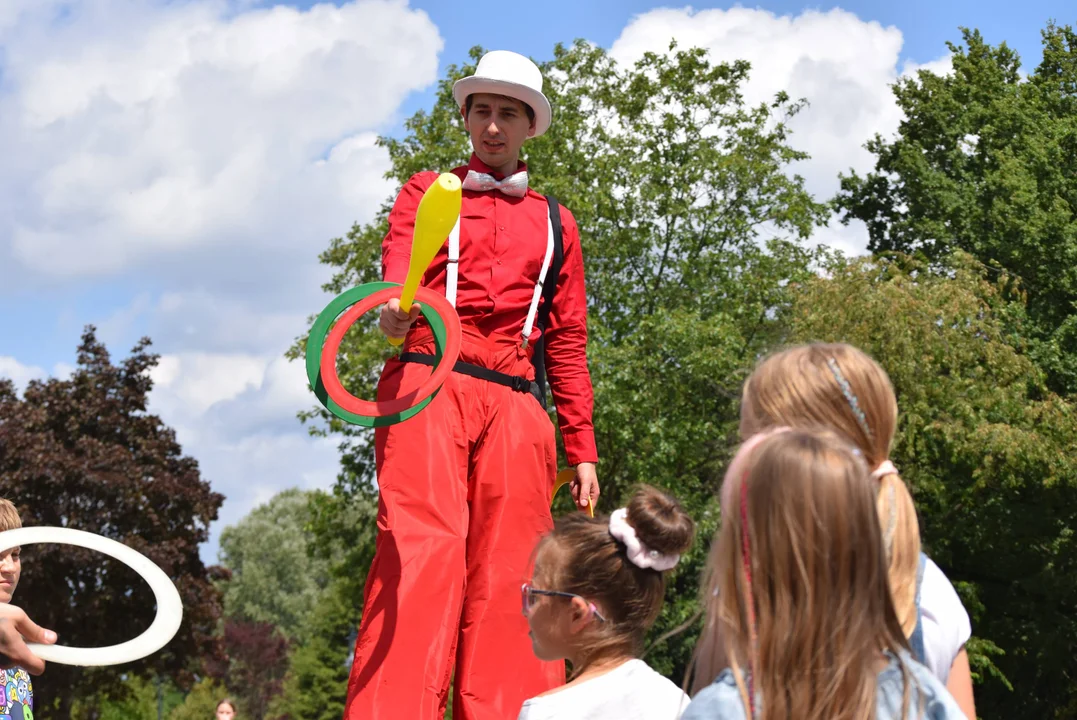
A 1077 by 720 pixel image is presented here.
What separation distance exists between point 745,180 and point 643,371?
15.1 ft

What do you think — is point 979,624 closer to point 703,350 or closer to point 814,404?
point 703,350

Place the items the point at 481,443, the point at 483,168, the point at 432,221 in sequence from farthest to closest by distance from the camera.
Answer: the point at 483,168 < the point at 481,443 < the point at 432,221

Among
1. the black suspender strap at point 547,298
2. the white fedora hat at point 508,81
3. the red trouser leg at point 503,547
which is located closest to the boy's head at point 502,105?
the white fedora hat at point 508,81

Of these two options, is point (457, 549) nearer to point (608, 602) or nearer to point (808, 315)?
point (608, 602)

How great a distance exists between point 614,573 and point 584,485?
1.54 metres

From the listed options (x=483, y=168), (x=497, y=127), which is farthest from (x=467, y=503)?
(x=497, y=127)

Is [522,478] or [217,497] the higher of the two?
[217,497]

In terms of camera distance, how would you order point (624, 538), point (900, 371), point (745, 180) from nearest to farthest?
point (624, 538), point (900, 371), point (745, 180)

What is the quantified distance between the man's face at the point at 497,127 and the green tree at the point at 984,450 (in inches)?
474

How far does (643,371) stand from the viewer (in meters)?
20.5

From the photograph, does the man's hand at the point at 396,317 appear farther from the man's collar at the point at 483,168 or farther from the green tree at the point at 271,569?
the green tree at the point at 271,569

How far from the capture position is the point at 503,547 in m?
4.31

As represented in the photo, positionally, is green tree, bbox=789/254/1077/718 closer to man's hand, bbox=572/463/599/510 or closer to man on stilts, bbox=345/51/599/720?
man's hand, bbox=572/463/599/510

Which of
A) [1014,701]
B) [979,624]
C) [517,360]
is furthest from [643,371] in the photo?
[517,360]
